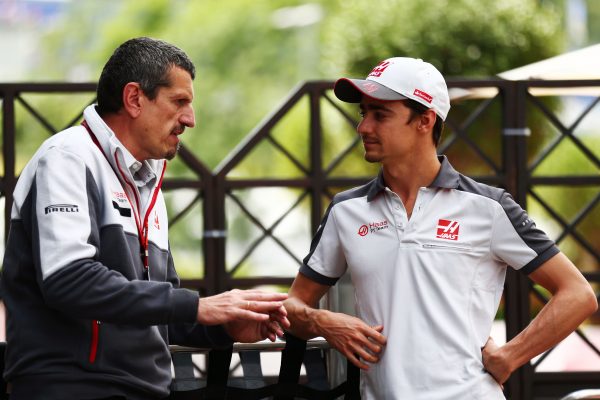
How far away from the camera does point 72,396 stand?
116 inches

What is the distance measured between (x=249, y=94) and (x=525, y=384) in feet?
81.6

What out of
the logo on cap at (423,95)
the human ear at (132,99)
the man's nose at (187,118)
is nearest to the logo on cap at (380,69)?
the logo on cap at (423,95)

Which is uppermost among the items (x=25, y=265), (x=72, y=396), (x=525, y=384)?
(x=25, y=265)

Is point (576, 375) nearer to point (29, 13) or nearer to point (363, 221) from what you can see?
point (363, 221)

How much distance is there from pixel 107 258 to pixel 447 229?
3.29 ft

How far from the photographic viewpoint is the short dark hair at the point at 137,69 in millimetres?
3176

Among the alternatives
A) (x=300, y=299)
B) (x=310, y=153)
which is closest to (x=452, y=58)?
(x=310, y=153)

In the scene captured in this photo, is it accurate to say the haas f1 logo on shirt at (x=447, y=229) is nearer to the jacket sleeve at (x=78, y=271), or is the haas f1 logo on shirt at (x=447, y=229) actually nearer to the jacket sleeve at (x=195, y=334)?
the jacket sleeve at (x=195, y=334)

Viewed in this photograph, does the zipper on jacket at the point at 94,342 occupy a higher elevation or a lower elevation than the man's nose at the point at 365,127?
lower

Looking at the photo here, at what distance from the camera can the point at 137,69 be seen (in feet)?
10.4

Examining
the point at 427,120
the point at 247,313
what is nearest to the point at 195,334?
the point at 247,313

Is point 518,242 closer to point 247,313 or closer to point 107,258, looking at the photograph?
point 247,313

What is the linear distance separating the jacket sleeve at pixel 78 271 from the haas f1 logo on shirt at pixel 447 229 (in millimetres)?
811

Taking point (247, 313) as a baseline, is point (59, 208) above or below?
above
